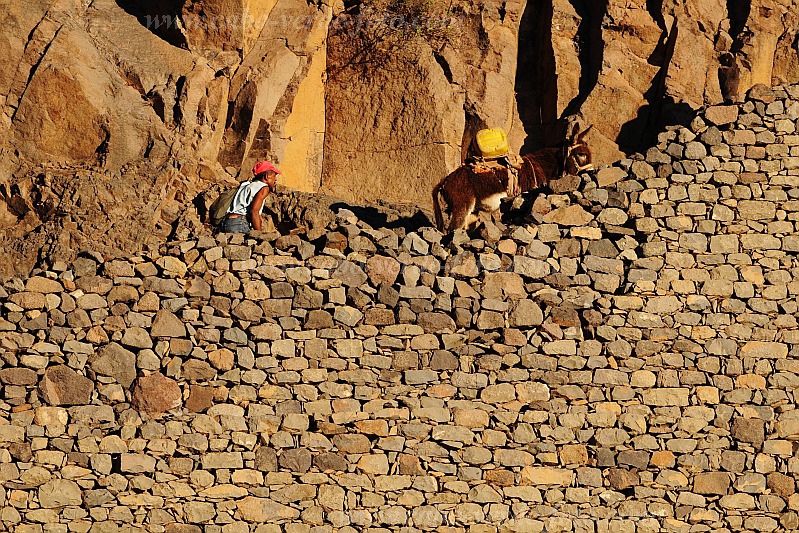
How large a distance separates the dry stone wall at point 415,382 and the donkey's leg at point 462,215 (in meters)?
0.84

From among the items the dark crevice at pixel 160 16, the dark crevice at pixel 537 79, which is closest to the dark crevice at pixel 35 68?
the dark crevice at pixel 160 16

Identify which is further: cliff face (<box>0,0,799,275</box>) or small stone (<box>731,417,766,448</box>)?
cliff face (<box>0,0,799,275</box>)

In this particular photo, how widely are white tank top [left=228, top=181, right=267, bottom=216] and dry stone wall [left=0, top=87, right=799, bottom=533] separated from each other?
89 cm

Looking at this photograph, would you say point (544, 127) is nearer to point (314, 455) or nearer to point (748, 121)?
point (748, 121)

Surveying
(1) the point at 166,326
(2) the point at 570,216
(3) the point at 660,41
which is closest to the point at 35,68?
(1) the point at 166,326

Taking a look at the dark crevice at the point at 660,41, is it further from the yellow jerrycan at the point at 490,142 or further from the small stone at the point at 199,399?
the small stone at the point at 199,399

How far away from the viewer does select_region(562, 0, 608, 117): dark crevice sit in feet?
50.1

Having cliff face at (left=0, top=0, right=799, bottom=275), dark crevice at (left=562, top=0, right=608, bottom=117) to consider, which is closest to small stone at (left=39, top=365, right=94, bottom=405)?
cliff face at (left=0, top=0, right=799, bottom=275)

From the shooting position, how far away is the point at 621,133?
14945 mm

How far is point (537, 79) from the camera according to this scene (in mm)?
15836

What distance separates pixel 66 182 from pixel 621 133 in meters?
5.65

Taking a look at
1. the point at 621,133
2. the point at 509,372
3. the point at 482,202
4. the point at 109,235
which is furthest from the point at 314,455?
the point at 621,133

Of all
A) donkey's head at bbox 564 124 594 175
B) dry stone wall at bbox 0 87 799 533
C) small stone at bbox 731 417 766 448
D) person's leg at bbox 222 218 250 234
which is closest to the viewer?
dry stone wall at bbox 0 87 799 533

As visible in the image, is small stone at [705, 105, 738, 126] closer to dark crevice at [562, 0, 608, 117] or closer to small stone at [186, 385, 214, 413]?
dark crevice at [562, 0, 608, 117]
